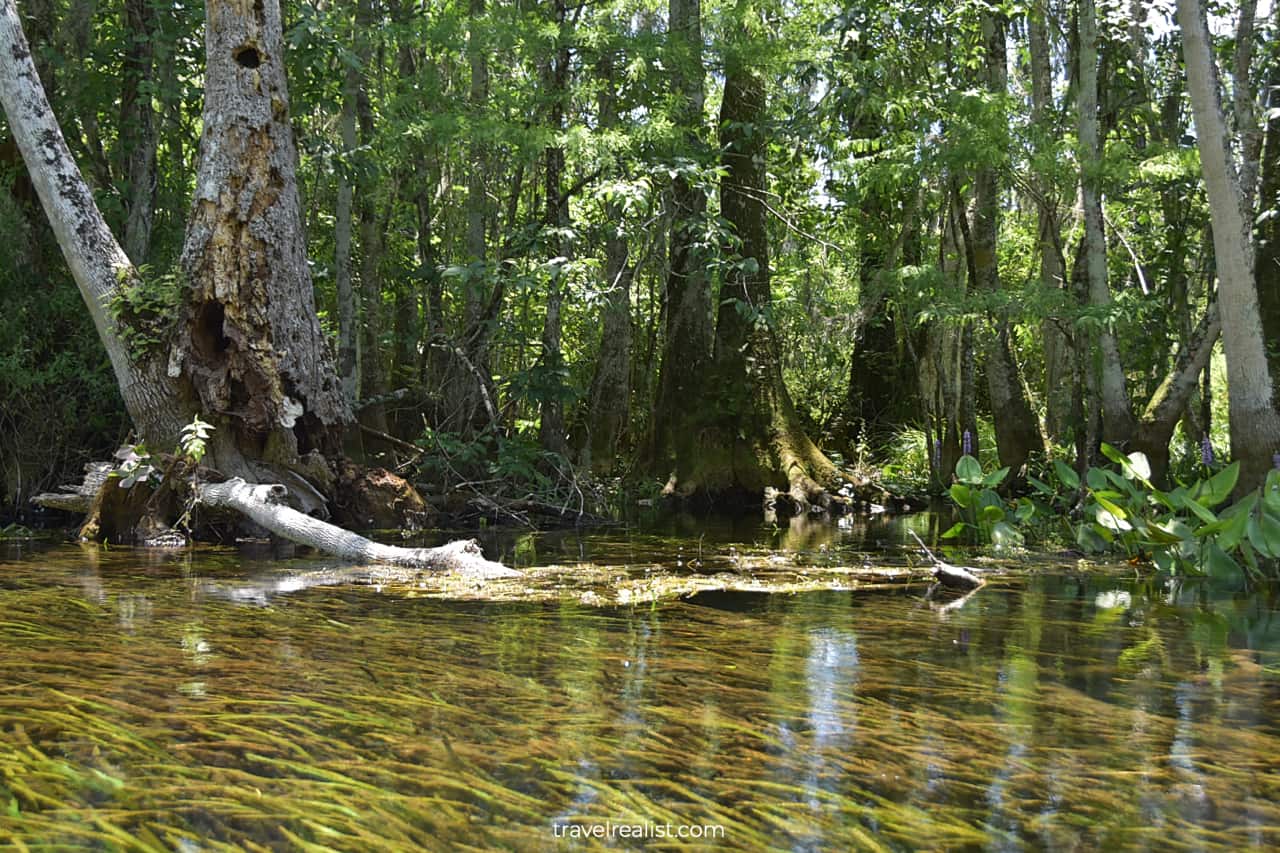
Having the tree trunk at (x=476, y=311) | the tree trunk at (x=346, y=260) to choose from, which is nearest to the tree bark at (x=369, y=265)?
the tree trunk at (x=346, y=260)

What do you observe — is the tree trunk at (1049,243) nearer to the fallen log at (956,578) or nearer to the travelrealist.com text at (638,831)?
the fallen log at (956,578)

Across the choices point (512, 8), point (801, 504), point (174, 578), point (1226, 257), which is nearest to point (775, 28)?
point (512, 8)

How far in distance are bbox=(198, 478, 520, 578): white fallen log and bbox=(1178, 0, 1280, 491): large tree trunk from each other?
5788mm

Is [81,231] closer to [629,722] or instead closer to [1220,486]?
[629,722]

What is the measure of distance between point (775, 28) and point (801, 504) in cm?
594

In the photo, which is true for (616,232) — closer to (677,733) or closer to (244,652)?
(244,652)

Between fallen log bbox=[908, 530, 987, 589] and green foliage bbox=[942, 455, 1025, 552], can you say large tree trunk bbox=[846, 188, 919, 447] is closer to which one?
green foliage bbox=[942, 455, 1025, 552]

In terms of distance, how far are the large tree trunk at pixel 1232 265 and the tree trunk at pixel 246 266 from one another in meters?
7.34

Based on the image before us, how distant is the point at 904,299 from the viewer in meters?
11.6

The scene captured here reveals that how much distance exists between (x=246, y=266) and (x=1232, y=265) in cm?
783

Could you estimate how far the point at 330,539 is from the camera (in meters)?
7.46

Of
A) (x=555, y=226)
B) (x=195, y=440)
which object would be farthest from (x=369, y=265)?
(x=195, y=440)

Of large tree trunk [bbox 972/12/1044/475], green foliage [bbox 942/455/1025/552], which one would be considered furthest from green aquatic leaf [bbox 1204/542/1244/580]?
large tree trunk [bbox 972/12/1044/475]

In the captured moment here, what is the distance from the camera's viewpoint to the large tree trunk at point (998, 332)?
12.8 m
